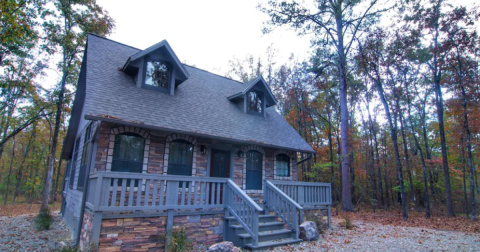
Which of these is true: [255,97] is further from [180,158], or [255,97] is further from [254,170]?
[180,158]

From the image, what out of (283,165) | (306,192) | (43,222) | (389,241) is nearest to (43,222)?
(43,222)

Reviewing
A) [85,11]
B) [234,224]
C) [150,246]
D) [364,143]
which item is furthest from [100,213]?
[364,143]

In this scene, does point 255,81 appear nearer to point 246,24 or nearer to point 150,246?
point 246,24

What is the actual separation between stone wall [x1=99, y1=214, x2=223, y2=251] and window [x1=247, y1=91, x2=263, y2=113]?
5.99 metres

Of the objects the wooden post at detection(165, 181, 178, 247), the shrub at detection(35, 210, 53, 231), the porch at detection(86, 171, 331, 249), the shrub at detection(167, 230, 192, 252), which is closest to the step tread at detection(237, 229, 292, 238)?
the porch at detection(86, 171, 331, 249)

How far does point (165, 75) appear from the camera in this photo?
9266mm

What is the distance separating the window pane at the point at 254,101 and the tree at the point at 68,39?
32.2 feet

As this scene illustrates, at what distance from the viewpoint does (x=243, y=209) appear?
6109mm

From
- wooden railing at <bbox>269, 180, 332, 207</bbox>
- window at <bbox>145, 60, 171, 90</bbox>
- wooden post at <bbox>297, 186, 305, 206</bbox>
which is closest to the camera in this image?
wooden railing at <bbox>269, 180, 332, 207</bbox>

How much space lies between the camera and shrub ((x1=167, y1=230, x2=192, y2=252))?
16.8 feet

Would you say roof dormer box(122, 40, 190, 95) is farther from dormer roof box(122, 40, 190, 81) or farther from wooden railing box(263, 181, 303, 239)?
wooden railing box(263, 181, 303, 239)

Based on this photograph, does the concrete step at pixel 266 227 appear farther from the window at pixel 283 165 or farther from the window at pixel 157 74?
the window at pixel 157 74

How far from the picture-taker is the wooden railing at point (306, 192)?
8.02 metres

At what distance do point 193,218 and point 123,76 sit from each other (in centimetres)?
542
